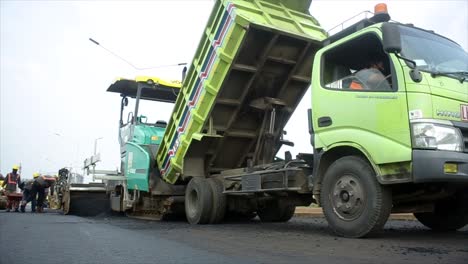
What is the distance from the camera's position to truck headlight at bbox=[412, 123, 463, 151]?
4484 mm

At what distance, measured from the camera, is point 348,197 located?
5055 mm

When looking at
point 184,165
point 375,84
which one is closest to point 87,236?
point 184,165

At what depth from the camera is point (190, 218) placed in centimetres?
813

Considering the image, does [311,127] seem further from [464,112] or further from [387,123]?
[464,112]

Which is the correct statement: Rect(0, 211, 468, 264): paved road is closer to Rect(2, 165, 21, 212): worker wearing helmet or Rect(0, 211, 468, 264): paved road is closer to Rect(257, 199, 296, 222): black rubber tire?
Rect(257, 199, 296, 222): black rubber tire

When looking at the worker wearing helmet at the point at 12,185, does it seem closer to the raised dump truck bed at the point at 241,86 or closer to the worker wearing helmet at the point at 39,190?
the worker wearing helmet at the point at 39,190

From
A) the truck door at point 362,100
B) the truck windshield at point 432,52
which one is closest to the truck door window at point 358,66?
the truck door at point 362,100

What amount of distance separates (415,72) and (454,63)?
0.91 m

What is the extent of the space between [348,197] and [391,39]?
1.80 m

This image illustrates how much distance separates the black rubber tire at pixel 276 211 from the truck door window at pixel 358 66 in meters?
3.35

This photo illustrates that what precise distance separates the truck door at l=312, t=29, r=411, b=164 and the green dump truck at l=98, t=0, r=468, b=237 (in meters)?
0.01

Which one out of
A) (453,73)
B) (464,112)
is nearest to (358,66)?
(453,73)

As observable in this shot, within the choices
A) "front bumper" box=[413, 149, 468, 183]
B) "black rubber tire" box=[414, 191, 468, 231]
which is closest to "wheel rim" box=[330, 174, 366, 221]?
"front bumper" box=[413, 149, 468, 183]

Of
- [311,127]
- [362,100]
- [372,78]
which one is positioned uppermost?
[372,78]
